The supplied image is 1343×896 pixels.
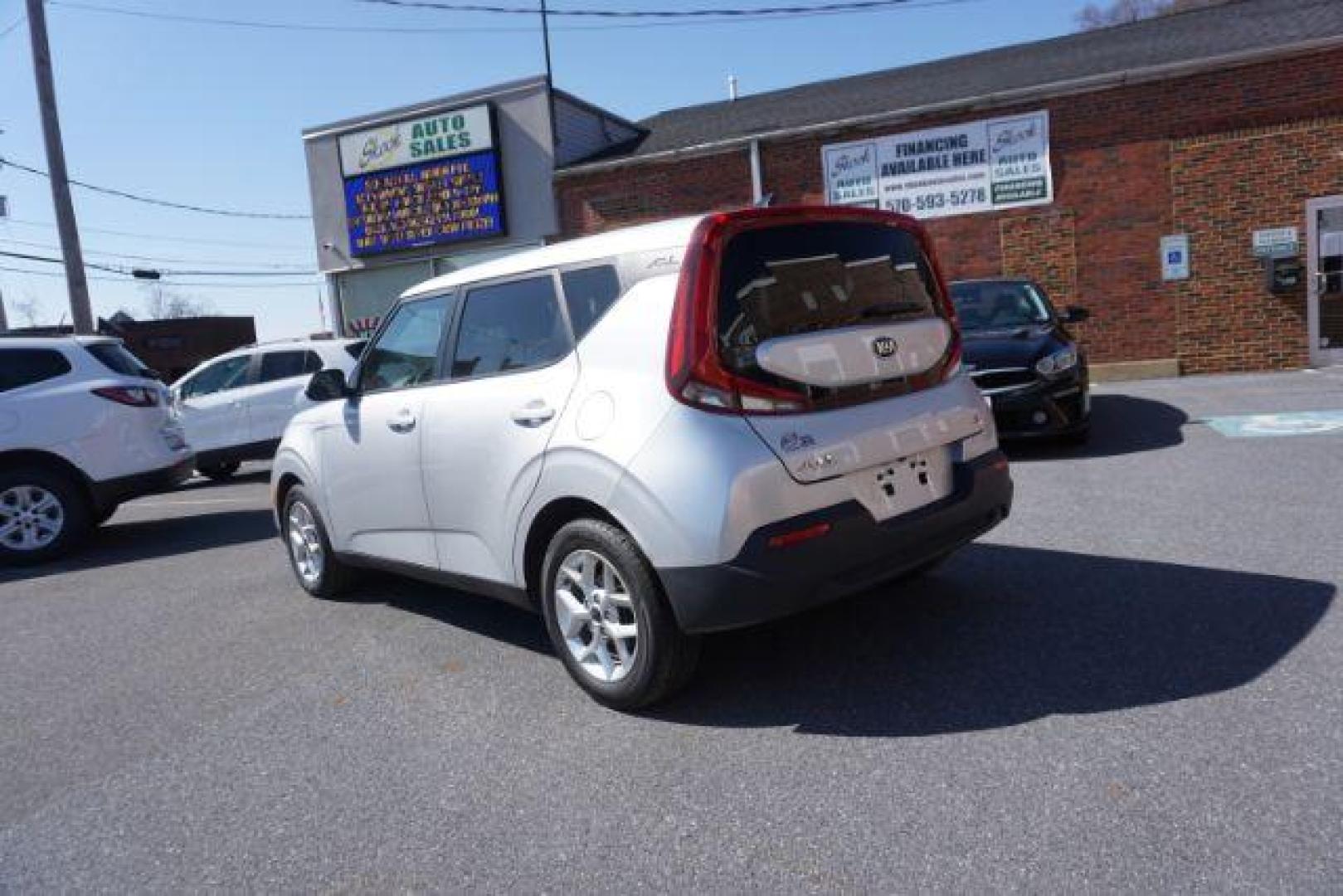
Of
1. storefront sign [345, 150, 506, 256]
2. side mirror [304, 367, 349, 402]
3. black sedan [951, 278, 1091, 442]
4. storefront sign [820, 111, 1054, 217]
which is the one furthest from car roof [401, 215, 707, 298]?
storefront sign [345, 150, 506, 256]

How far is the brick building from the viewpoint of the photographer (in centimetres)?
1249

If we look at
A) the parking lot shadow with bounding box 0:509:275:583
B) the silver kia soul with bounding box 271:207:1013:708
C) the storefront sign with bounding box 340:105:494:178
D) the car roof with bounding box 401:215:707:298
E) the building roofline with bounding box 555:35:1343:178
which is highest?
the storefront sign with bounding box 340:105:494:178

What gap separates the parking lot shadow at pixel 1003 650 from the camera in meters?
3.21

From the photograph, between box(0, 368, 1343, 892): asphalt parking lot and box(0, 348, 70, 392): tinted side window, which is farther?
box(0, 348, 70, 392): tinted side window

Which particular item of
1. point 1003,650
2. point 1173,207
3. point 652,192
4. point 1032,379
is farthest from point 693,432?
point 652,192

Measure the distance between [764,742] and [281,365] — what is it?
10147mm

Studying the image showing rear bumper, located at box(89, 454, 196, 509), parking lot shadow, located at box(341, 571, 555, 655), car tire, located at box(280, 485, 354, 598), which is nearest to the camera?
parking lot shadow, located at box(341, 571, 555, 655)

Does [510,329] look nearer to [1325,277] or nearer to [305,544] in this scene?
[305,544]

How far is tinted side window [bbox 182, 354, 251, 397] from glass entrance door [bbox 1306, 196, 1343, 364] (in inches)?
550

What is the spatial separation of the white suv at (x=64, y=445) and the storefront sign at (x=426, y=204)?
1055 centimetres

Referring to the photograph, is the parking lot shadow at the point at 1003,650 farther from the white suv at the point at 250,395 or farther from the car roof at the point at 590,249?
the white suv at the point at 250,395

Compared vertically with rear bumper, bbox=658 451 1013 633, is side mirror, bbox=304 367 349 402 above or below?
above

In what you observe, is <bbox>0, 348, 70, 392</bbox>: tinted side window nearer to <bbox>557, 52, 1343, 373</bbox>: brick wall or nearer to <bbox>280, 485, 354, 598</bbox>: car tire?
<bbox>280, 485, 354, 598</bbox>: car tire

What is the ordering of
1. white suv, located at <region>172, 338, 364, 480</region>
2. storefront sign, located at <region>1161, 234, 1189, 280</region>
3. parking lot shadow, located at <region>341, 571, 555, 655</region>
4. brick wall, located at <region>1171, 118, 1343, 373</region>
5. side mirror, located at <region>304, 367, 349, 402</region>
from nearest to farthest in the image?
parking lot shadow, located at <region>341, 571, 555, 655</region>, side mirror, located at <region>304, 367, 349, 402</region>, white suv, located at <region>172, 338, 364, 480</region>, brick wall, located at <region>1171, 118, 1343, 373</region>, storefront sign, located at <region>1161, 234, 1189, 280</region>
